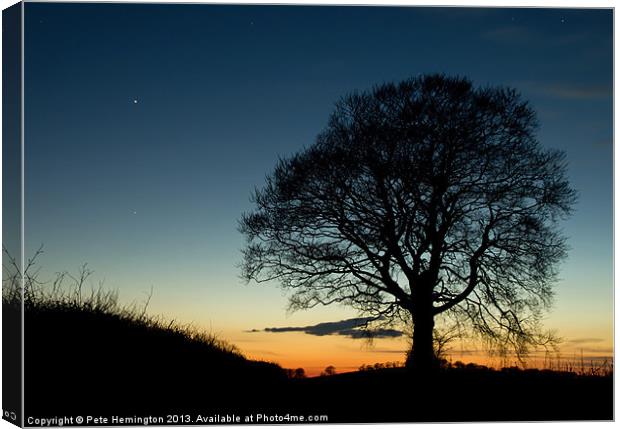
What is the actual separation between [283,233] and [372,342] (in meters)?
1.98

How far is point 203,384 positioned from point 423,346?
10.0 ft

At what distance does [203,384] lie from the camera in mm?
11641

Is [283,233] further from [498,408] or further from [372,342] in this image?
[498,408]

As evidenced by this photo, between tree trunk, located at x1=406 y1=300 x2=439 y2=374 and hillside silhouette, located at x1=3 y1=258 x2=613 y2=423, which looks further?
tree trunk, located at x1=406 y1=300 x2=439 y2=374

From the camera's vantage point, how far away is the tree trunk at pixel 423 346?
41.6ft

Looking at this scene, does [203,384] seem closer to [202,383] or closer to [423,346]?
[202,383]

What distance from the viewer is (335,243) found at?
13516mm

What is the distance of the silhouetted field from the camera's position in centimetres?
1113

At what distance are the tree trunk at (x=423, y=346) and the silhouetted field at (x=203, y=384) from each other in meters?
0.24

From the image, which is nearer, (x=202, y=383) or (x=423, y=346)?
(x=202, y=383)

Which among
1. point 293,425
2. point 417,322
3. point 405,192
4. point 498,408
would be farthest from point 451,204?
point 293,425

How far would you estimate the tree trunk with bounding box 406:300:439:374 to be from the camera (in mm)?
12684


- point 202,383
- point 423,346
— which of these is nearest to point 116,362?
point 202,383

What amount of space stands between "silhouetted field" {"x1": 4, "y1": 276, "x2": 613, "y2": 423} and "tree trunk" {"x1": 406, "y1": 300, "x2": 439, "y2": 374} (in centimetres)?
24
